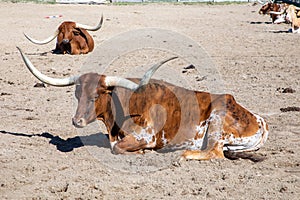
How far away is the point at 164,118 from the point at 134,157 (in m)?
0.63

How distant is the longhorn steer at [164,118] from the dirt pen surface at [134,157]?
21cm

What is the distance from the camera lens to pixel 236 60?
1579 centimetres

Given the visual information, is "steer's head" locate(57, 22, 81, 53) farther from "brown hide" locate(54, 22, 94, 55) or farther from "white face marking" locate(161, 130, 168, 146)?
"white face marking" locate(161, 130, 168, 146)

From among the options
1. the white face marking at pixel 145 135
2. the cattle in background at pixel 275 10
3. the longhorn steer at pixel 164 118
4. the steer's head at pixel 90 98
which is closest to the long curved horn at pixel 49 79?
the longhorn steer at pixel 164 118

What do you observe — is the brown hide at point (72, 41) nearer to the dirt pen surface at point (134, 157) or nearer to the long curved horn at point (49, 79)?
the dirt pen surface at point (134, 157)

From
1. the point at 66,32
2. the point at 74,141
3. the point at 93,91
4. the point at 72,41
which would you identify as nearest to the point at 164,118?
the point at 93,91

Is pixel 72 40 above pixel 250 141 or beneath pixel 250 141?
beneath

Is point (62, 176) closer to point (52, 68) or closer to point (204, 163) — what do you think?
point (204, 163)

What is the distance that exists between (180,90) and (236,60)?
8.20 m

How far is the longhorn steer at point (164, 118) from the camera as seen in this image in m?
7.39

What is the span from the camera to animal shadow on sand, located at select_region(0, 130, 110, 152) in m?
8.02

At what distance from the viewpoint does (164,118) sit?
7.62 m

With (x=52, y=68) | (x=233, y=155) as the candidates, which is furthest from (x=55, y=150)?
(x=52, y=68)

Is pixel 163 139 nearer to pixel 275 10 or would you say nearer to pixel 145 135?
pixel 145 135
